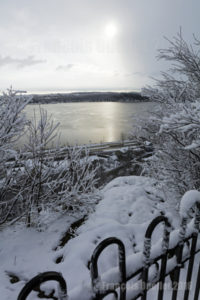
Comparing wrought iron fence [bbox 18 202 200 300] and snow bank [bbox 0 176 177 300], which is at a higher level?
wrought iron fence [bbox 18 202 200 300]

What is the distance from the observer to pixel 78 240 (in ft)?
15.0

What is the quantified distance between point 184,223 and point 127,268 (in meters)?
0.56

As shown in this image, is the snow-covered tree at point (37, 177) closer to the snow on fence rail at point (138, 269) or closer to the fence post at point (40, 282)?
the snow on fence rail at point (138, 269)

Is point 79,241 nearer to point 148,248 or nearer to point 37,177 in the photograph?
point 37,177

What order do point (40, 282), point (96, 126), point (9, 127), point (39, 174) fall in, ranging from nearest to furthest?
point (40, 282), point (9, 127), point (39, 174), point (96, 126)

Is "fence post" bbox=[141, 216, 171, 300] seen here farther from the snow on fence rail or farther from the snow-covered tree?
the snow-covered tree

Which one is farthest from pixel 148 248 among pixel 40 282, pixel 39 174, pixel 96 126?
pixel 96 126

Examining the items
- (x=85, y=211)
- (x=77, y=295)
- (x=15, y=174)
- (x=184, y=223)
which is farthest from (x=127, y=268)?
(x=85, y=211)

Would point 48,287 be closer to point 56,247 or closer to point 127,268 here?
point 56,247

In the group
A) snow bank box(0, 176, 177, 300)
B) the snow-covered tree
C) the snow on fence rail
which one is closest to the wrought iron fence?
the snow on fence rail

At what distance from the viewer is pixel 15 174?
5668 mm

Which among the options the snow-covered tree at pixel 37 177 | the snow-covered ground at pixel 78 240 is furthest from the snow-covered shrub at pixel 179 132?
the snow-covered tree at pixel 37 177

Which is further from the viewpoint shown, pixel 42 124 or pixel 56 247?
pixel 42 124

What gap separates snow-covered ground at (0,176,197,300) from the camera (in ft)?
12.2
